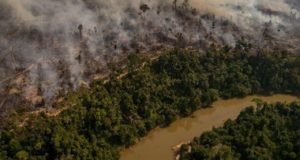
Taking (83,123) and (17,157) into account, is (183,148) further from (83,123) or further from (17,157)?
(17,157)

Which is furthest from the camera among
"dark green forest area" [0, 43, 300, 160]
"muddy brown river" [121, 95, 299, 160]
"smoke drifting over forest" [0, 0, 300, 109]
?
"smoke drifting over forest" [0, 0, 300, 109]

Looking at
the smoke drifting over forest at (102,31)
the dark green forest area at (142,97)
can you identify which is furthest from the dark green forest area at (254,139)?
the smoke drifting over forest at (102,31)

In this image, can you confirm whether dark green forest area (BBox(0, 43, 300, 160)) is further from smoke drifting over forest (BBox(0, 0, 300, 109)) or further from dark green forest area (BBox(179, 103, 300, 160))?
dark green forest area (BBox(179, 103, 300, 160))

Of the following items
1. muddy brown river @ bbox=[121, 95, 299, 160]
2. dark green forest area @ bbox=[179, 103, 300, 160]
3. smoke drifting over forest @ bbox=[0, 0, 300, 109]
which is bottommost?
muddy brown river @ bbox=[121, 95, 299, 160]

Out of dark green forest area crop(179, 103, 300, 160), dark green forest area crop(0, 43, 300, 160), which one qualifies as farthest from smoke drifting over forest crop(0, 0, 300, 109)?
dark green forest area crop(179, 103, 300, 160)

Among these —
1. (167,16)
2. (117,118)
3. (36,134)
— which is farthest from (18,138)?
(167,16)

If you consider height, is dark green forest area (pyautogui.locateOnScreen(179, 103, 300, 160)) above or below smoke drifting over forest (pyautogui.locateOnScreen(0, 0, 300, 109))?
below

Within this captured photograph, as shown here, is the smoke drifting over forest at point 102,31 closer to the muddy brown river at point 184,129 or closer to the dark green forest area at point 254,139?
the muddy brown river at point 184,129
